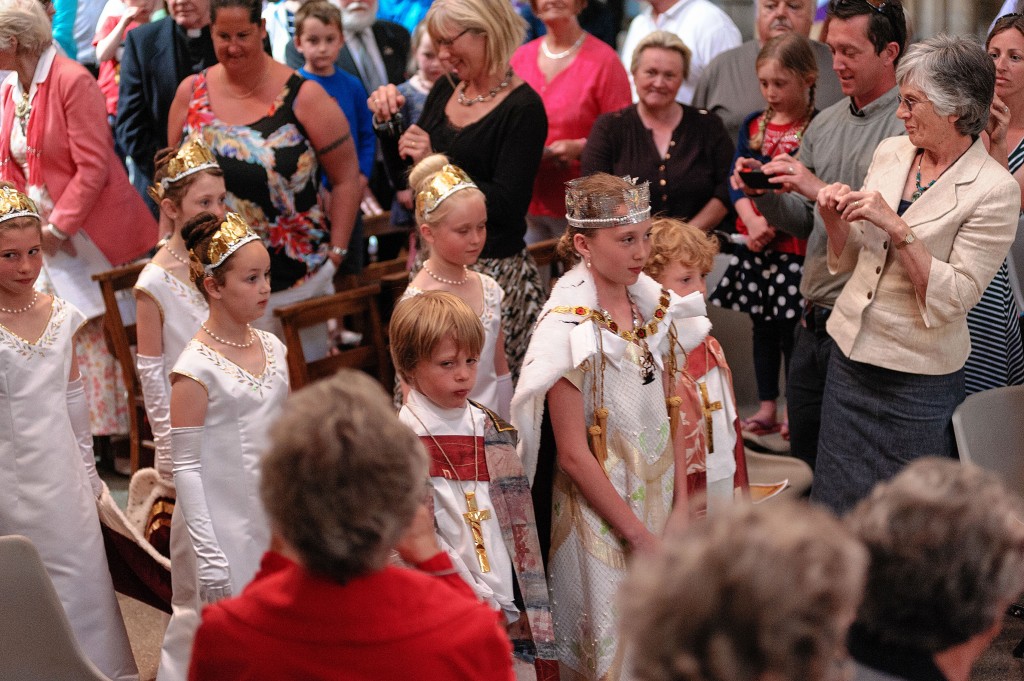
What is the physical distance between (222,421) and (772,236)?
2.30 m

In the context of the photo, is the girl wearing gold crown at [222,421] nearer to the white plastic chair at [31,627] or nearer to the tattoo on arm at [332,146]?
the white plastic chair at [31,627]

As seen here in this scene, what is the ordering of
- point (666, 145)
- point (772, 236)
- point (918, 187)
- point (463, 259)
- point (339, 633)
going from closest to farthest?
point (339, 633), point (918, 187), point (463, 259), point (772, 236), point (666, 145)

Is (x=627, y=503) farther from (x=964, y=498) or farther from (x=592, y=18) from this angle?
(x=592, y=18)

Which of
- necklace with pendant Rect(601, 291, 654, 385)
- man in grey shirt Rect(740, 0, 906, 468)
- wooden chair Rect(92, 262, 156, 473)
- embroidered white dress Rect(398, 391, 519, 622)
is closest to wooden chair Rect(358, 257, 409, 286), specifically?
wooden chair Rect(92, 262, 156, 473)

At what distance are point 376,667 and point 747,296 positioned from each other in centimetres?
314

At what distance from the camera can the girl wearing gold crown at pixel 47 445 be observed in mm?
2816

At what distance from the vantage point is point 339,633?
Result: 4.69 ft

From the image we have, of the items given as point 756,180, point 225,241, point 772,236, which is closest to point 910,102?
point 756,180

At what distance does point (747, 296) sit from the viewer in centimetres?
434

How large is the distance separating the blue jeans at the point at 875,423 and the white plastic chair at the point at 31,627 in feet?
6.47

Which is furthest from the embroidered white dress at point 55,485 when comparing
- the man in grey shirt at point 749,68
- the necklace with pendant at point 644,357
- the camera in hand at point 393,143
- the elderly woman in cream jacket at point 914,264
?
the man in grey shirt at point 749,68

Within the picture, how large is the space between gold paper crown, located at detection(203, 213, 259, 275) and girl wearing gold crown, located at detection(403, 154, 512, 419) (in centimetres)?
56

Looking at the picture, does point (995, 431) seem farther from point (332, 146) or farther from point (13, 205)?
point (13, 205)

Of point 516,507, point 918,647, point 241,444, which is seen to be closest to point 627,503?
point 516,507
